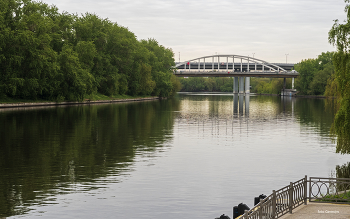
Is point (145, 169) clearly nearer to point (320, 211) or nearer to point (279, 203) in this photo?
point (279, 203)

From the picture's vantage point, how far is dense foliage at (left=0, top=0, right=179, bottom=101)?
69.7 meters

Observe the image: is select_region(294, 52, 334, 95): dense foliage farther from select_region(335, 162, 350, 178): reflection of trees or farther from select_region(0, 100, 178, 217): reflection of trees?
select_region(335, 162, 350, 178): reflection of trees

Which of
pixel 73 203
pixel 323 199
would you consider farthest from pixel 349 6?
pixel 73 203

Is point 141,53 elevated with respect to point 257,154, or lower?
elevated

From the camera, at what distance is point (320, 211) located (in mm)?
12820

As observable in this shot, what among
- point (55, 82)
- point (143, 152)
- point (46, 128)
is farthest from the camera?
point (55, 82)

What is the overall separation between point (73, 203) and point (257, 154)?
14740mm

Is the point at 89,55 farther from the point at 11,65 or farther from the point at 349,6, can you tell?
the point at 349,6

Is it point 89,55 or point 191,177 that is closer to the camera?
point 191,177

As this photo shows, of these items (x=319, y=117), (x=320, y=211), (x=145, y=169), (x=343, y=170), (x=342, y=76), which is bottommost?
(x=343, y=170)

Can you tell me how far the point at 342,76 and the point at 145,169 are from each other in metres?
11.1

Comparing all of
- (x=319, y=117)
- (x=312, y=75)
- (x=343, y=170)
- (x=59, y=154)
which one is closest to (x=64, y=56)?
(x=319, y=117)

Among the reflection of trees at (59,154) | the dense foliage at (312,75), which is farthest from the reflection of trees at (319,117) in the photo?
the dense foliage at (312,75)

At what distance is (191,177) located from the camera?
Result: 2000 centimetres
